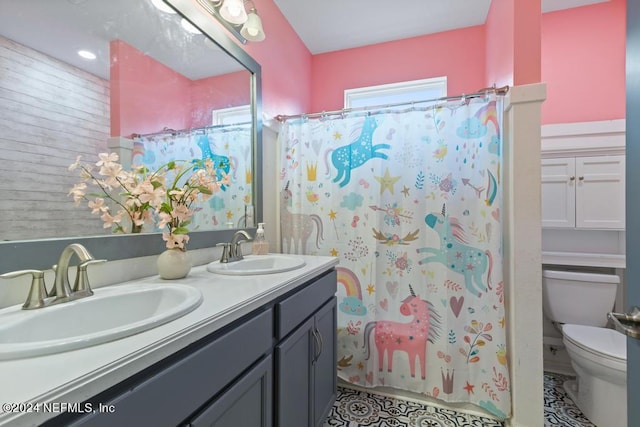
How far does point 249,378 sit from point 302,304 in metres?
0.35

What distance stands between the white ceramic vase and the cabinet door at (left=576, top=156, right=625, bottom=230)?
2420mm

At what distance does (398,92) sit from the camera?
7.57ft

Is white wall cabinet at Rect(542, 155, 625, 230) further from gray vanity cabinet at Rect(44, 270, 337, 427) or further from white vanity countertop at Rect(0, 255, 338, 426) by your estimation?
white vanity countertop at Rect(0, 255, 338, 426)

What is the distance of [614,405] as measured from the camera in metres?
1.38

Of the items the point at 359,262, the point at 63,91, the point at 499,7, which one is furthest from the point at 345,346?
the point at 499,7

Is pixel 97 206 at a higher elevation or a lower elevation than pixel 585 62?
lower

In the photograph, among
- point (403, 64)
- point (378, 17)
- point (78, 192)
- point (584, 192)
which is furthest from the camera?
point (403, 64)

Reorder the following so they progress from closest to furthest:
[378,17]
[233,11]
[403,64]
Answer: [233,11], [378,17], [403,64]

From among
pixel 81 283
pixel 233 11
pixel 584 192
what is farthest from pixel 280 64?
pixel 584 192

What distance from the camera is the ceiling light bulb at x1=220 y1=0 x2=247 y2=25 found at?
54.9 inches

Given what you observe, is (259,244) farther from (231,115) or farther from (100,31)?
(100,31)

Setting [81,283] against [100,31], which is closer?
[81,283]

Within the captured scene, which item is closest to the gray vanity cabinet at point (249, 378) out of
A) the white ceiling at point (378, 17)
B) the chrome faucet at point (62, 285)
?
the chrome faucet at point (62, 285)

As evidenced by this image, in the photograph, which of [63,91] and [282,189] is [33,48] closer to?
[63,91]
